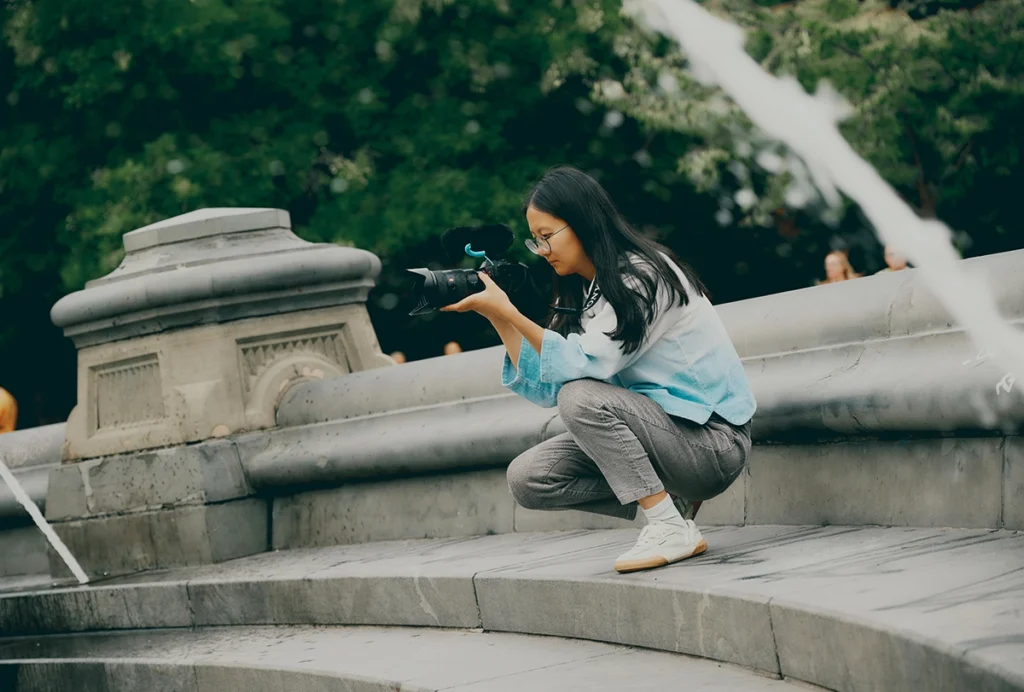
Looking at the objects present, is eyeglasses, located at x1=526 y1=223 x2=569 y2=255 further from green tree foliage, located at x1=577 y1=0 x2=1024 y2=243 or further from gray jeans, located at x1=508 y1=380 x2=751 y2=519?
green tree foliage, located at x1=577 y1=0 x2=1024 y2=243

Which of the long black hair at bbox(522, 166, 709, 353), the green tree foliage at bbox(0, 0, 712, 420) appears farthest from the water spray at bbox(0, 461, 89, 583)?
the green tree foliage at bbox(0, 0, 712, 420)

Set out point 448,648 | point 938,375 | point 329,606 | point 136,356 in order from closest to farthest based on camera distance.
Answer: point 938,375 < point 448,648 < point 329,606 < point 136,356

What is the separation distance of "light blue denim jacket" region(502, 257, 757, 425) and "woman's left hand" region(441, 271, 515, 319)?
13 cm

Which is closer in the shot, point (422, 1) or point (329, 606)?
point (329, 606)

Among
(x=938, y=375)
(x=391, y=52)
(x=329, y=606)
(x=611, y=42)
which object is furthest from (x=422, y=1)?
(x=938, y=375)

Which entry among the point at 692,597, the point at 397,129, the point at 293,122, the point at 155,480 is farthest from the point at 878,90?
the point at 692,597

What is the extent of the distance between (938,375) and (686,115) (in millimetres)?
11520

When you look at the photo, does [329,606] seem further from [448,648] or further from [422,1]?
[422,1]

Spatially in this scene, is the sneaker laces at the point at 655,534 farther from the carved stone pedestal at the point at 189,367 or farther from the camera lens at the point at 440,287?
the carved stone pedestal at the point at 189,367

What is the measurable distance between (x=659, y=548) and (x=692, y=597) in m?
0.48

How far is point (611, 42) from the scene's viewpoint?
53.0 ft

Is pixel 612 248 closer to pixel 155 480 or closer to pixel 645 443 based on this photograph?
pixel 645 443

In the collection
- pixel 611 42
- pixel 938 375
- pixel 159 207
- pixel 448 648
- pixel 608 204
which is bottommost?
pixel 448 648

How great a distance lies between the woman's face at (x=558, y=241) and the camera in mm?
4109
